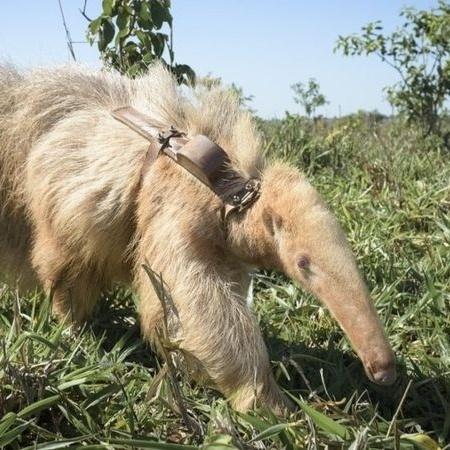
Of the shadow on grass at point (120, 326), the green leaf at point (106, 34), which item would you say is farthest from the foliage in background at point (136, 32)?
the shadow on grass at point (120, 326)

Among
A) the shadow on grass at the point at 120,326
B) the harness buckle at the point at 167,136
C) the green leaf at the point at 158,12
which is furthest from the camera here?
the green leaf at the point at 158,12

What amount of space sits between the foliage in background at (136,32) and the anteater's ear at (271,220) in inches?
88.9

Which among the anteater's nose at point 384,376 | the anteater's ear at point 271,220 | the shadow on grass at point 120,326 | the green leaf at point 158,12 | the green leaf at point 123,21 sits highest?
the green leaf at point 158,12

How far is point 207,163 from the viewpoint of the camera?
3.44 meters

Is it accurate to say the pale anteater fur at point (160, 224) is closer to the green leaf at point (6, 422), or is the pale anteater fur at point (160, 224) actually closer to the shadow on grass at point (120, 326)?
the shadow on grass at point (120, 326)

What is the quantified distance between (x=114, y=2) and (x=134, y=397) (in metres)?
3.39

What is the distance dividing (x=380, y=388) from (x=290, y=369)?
504mm

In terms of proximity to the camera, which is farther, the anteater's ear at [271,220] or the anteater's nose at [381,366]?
the anteater's ear at [271,220]

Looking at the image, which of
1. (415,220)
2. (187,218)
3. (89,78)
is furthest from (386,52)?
(187,218)

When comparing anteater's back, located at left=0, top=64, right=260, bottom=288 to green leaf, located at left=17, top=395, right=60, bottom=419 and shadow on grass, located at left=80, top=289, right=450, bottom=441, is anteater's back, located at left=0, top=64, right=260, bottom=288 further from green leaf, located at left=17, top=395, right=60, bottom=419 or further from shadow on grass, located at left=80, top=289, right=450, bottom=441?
green leaf, located at left=17, top=395, right=60, bottom=419

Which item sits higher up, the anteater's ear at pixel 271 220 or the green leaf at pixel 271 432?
the anteater's ear at pixel 271 220

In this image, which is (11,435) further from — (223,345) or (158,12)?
(158,12)

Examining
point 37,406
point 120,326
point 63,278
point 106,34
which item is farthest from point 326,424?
point 106,34

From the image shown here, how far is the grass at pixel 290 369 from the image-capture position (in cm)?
299
